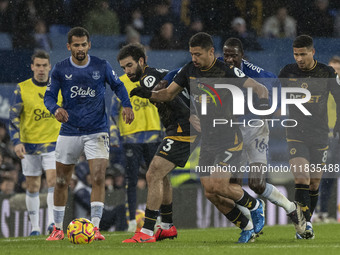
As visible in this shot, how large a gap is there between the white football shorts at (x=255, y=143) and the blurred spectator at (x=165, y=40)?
210 inches

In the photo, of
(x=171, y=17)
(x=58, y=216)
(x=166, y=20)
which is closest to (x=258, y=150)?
(x=58, y=216)

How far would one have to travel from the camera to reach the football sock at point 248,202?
7602mm

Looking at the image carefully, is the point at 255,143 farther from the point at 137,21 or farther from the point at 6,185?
the point at 137,21

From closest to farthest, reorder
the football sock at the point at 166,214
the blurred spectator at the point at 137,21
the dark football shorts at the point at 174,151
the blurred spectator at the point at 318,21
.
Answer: the dark football shorts at the point at 174,151 → the football sock at the point at 166,214 → the blurred spectator at the point at 137,21 → the blurred spectator at the point at 318,21

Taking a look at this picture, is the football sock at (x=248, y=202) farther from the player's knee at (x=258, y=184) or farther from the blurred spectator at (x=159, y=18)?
the blurred spectator at (x=159, y=18)

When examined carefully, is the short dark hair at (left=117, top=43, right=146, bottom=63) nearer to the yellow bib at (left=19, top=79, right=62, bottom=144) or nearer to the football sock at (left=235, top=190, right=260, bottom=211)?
the football sock at (left=235, top=190, right=260, bottom=211)

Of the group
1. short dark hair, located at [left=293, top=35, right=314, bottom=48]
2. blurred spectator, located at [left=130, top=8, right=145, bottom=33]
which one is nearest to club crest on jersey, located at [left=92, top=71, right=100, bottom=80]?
short dark hair, located at [left=293, top=35, right=314, bottom=48]

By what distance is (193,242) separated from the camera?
7.89 metres

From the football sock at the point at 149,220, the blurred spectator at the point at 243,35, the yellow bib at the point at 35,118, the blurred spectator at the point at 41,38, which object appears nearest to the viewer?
the football sock at the point at 149,220

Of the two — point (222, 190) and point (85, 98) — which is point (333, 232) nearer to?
point (222, 190)

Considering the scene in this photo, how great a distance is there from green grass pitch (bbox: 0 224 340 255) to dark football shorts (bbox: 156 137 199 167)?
0.79 m

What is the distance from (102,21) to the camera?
47.4 feet

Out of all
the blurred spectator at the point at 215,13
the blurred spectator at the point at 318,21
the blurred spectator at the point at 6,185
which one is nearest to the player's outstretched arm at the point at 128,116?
the blurred spectator at the point at 6,185

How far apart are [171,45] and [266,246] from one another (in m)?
7.19
